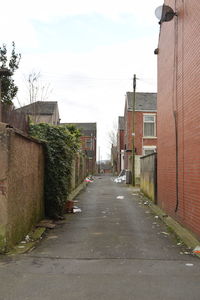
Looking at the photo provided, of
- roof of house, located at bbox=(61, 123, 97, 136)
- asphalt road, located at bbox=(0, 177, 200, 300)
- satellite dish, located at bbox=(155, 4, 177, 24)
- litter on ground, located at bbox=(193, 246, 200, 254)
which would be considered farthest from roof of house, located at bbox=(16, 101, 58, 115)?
roof of house, located at bbox=(61, 123, 97, 136)

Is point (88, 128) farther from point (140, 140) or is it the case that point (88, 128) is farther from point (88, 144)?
point (140, 140)

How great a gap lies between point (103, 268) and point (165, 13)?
813 centimetres

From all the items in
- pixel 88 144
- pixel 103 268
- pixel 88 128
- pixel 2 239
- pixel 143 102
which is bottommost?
pixel 103 268

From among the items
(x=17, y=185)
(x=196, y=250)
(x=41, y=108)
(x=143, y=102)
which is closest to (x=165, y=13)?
(x=17, y=185)

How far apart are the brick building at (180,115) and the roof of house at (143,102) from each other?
741 inches

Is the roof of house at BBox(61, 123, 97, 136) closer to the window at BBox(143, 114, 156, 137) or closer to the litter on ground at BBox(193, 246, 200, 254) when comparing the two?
the window at BBox(143, 114, 156, 137)

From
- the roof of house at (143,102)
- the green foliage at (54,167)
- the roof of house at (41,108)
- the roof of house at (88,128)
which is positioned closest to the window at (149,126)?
the roof of house at (143,102)

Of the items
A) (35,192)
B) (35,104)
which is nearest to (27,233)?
(35,192)

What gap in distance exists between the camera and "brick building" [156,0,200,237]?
26.2ft

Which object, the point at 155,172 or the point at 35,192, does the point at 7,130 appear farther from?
the point at 155,172

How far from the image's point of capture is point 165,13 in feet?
33.7

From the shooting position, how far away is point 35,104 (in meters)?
27.6

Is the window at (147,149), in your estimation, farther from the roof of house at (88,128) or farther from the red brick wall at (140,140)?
the roof of house at (88,128)

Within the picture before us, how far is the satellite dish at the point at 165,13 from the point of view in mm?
10195
